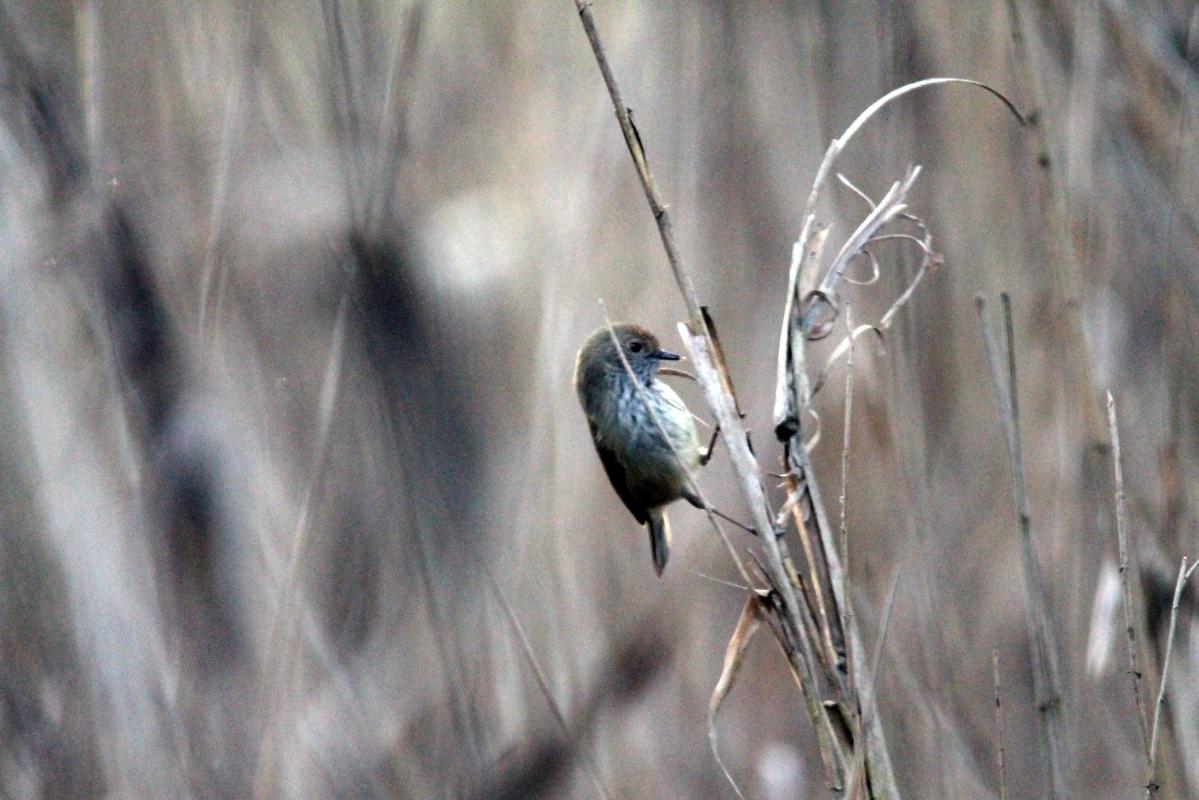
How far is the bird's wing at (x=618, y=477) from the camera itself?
7.63 feet

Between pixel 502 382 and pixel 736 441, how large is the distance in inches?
67.0

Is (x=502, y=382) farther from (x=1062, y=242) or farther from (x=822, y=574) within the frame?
(x=822, y=574)

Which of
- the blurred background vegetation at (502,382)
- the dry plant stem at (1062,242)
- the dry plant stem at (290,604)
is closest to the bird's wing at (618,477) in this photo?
the blurred background vegetation at (502,382)

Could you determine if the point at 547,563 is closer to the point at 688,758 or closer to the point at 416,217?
the point at 688,758

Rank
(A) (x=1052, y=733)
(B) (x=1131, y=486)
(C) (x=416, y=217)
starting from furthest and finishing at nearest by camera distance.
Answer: (C) (x=416, y=217) → (B) (x=1131, y=486) → (A) (x=1052, y=733)

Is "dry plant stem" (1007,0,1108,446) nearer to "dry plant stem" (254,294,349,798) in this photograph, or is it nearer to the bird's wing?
the bird's wing

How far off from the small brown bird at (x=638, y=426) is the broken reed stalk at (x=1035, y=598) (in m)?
0.93

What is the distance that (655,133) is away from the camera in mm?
2875

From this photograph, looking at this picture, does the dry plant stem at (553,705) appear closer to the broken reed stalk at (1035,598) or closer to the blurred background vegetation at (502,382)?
the blurred background vegetation at (502,382)

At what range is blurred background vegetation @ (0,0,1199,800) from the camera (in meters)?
2.12

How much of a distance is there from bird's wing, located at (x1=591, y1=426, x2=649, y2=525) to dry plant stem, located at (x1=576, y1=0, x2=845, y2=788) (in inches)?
40.6

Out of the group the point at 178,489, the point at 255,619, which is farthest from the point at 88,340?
the point at 255,619

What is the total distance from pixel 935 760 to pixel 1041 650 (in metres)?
0.97

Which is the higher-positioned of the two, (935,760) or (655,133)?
(655,133)
